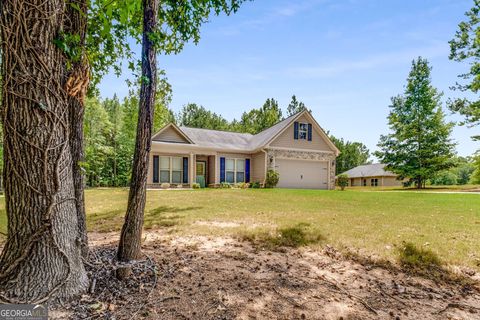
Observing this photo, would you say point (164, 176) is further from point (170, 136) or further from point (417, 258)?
point (417, 258)

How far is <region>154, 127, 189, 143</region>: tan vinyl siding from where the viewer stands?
16.3 metres

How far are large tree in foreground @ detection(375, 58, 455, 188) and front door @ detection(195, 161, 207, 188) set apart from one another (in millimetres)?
19172

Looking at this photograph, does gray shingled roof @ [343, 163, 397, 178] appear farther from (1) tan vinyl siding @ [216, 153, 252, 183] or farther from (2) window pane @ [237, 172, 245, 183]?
(2) window pane @ [237, 172, 245, 183]

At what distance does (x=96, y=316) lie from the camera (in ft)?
6.74

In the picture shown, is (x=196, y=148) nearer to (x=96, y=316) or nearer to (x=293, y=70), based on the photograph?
(x=293, y=70)

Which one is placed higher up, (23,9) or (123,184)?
(23,9)

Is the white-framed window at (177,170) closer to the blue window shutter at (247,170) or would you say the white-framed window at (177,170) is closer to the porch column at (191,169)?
the porch column at (191,169)

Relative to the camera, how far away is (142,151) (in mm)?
2947

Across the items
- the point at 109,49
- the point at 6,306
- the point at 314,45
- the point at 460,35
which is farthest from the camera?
the point at 460,35

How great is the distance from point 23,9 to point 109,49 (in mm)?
1780

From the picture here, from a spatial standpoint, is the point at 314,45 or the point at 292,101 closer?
the point at 314,45

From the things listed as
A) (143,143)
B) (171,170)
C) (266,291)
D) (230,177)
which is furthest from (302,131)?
(266,291)

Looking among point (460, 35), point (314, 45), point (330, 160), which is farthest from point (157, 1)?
point (460, 35)

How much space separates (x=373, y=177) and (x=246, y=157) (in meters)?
27.2
